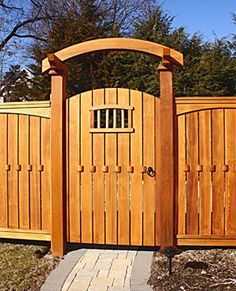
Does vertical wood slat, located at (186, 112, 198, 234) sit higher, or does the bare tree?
the bare tree

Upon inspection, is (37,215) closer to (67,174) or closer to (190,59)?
(67,174)

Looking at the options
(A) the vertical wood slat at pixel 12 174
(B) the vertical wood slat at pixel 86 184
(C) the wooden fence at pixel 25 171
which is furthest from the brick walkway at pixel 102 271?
(A) the vertical wood slat at pixel 12 174

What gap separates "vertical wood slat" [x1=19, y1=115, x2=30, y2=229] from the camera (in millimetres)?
4426

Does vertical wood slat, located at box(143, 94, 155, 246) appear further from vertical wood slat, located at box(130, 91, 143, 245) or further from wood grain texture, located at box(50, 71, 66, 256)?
wood grain texture, located at box(50, 71, 66, 256)

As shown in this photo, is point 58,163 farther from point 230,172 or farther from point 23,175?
point 230,172

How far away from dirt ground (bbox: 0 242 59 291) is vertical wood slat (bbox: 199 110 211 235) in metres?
1.58

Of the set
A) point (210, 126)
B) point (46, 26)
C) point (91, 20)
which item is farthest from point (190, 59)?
point (210, 126)

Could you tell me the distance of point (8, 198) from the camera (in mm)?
4508

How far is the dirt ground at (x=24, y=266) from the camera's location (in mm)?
3508

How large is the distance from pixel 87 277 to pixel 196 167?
1.56 meters

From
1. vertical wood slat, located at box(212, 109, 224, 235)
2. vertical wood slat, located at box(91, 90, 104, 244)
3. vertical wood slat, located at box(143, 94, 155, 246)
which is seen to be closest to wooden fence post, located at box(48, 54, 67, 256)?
vertical wood slat, located at box(91, 90, 104, 244)

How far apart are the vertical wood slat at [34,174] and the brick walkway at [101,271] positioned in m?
0.58

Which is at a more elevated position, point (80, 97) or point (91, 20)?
point (91, 20)

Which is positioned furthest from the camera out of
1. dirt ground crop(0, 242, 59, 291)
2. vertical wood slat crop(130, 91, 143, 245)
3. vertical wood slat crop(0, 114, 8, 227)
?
vertical wood slat crop(0, 114, 8, 227)
